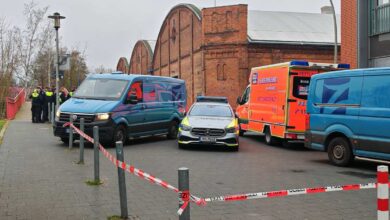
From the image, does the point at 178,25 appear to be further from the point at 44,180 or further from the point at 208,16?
the point at 44,180

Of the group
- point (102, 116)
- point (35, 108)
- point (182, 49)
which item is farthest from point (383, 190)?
point (182, 49)

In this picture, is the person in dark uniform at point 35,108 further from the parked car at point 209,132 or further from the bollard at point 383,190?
the bollard at point 383,190

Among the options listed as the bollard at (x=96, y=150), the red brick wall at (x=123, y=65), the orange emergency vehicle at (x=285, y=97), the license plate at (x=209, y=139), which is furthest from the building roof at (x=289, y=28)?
the red brick wall at (x=123, y=65)

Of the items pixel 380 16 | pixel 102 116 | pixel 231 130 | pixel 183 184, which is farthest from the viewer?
Answer: pixel 380 16

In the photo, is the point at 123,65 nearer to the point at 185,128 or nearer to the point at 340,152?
the point at 185,128

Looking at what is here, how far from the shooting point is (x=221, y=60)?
117 feet

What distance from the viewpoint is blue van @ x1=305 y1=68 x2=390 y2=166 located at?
10109 mm

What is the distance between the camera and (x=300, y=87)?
47.6ft

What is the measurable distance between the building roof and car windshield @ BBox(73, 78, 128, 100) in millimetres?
22123

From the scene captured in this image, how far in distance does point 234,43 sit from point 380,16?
59.7 ft

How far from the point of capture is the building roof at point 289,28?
1474 inches

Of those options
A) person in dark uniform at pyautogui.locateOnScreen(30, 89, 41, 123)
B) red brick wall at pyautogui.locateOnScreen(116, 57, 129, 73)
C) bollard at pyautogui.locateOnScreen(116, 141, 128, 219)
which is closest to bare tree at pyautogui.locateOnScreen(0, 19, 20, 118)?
person in dark uniform at pyautogui.locateOnScreen(30, 89, 41, 123)

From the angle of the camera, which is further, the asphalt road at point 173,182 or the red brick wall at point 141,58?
the red brick wall at point 141,58

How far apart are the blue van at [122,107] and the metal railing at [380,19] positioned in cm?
788
